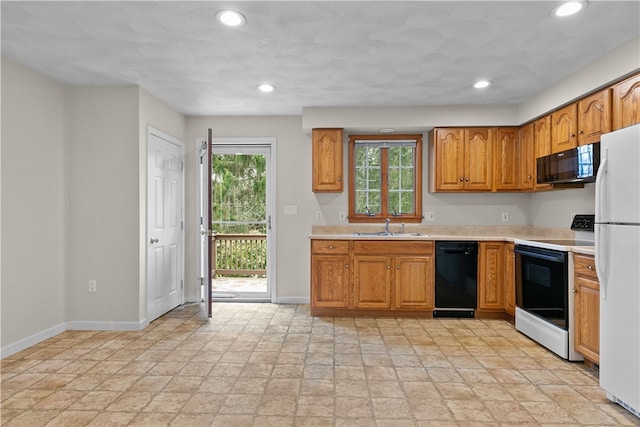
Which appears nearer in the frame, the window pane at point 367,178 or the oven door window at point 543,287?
the oven door window at point 543,287

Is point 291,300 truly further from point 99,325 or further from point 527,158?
point 527,158

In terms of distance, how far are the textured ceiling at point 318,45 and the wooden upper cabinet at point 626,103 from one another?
312 mm

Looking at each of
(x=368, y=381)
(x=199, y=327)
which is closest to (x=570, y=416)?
(x=368, y=381)

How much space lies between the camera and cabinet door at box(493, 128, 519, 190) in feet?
14.6

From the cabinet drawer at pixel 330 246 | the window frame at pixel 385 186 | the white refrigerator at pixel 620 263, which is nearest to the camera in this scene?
the white refrigerator at pixel 620 263

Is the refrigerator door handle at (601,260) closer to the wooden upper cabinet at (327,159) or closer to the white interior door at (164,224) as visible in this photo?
the wooden upper cabinet at (327,159)

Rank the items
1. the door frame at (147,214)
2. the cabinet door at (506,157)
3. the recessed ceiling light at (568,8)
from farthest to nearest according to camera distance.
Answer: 1. the cabinet door at (506,157)
2. the door frame at (147,214)
3. the recessed ceiling light at (568,8)

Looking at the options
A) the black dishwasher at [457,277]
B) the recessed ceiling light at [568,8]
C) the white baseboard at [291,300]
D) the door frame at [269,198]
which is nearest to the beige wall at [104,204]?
the door frame at [269,198]

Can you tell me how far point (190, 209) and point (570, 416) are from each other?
14.3ft

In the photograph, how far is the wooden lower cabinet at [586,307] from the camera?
2707 mm

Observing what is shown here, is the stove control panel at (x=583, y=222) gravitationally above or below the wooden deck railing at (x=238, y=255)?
above

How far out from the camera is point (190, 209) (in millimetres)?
4941

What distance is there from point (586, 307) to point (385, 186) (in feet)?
8.45

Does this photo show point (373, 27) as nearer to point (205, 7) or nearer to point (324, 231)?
point (205, 7)
